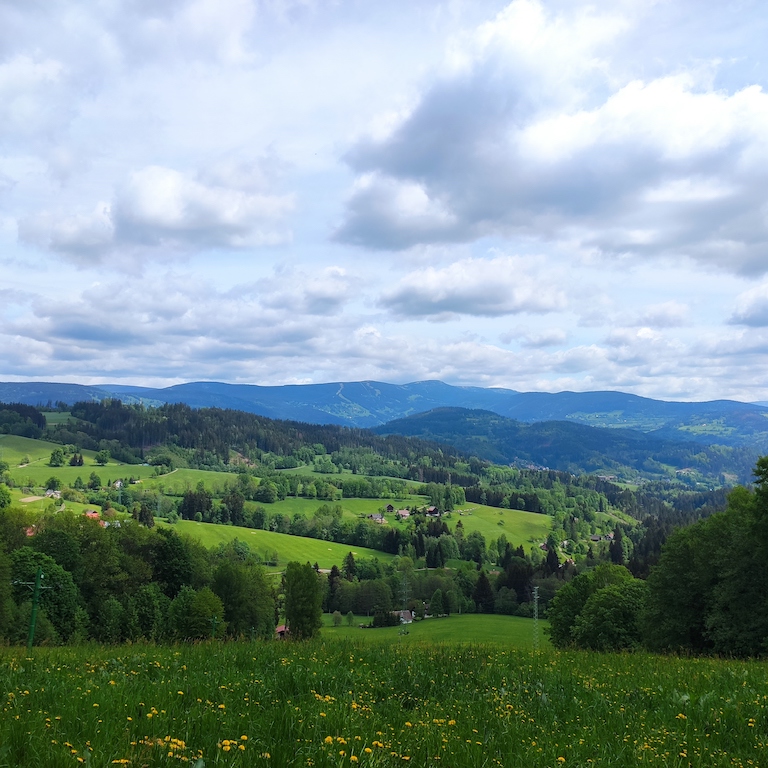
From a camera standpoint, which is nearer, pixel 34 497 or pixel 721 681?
pixel 721 681

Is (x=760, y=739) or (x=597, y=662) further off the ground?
(x=760, y=739)

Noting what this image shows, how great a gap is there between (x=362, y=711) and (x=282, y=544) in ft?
523

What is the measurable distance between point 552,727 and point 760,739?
245 centimetres

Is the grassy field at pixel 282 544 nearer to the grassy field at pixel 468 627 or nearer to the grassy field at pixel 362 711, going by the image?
the grassy field at pixel 468 627

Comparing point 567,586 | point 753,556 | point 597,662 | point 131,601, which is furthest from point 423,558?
point 597,662

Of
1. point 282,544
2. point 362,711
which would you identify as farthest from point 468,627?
point 362,711

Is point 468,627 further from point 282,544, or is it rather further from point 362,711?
point 362,711

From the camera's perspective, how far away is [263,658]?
10109 mm

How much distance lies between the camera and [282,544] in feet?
519

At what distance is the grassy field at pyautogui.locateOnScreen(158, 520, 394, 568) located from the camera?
146750 millimetres

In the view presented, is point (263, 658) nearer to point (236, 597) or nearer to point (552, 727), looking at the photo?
point (552, 727)

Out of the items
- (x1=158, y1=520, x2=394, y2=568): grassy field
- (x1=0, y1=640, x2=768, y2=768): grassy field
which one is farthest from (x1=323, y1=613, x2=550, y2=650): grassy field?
(x1=0, y1=640, x2=768, y2=768): grassy field

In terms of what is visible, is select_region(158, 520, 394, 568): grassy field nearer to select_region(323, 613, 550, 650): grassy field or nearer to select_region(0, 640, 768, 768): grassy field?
select_region(323, 613, 550, 650): grassy field

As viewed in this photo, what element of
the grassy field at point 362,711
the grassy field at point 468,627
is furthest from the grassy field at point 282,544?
the grassy field at point 362,711
